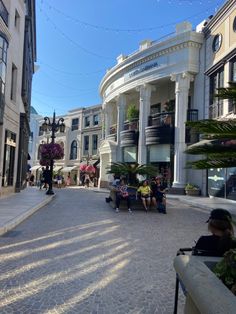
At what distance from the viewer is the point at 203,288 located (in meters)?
2.29

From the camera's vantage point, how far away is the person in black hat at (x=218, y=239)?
11.2 feet

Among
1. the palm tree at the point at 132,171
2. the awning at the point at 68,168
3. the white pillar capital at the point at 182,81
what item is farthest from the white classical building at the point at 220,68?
the awning at the point at 68,168

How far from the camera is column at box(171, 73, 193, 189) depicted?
23.1 metres

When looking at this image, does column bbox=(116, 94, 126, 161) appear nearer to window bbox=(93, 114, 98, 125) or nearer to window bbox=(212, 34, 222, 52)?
window bbox=(212, 34, 222, 52)

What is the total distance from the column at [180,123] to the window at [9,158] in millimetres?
10850

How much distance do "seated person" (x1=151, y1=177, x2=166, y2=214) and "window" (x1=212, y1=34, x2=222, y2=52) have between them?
11895 mm

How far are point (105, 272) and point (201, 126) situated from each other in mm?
2774

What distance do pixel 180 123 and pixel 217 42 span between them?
578 cm

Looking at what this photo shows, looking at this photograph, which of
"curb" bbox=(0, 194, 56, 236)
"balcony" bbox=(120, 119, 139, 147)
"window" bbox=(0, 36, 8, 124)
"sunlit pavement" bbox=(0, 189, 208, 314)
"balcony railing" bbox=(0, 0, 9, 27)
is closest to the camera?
"sunlit pavement" bbox=(0, 189, 208, 314)

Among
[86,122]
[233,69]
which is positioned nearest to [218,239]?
[233,69]

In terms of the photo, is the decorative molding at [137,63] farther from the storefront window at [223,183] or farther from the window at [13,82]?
the window at [13,82]

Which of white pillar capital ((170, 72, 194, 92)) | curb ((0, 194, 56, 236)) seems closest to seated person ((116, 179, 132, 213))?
curb ((0, 194, 56, 236))

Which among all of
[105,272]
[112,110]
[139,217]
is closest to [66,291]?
[105,272]

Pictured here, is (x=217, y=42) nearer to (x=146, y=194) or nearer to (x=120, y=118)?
(x=120, y=118)
